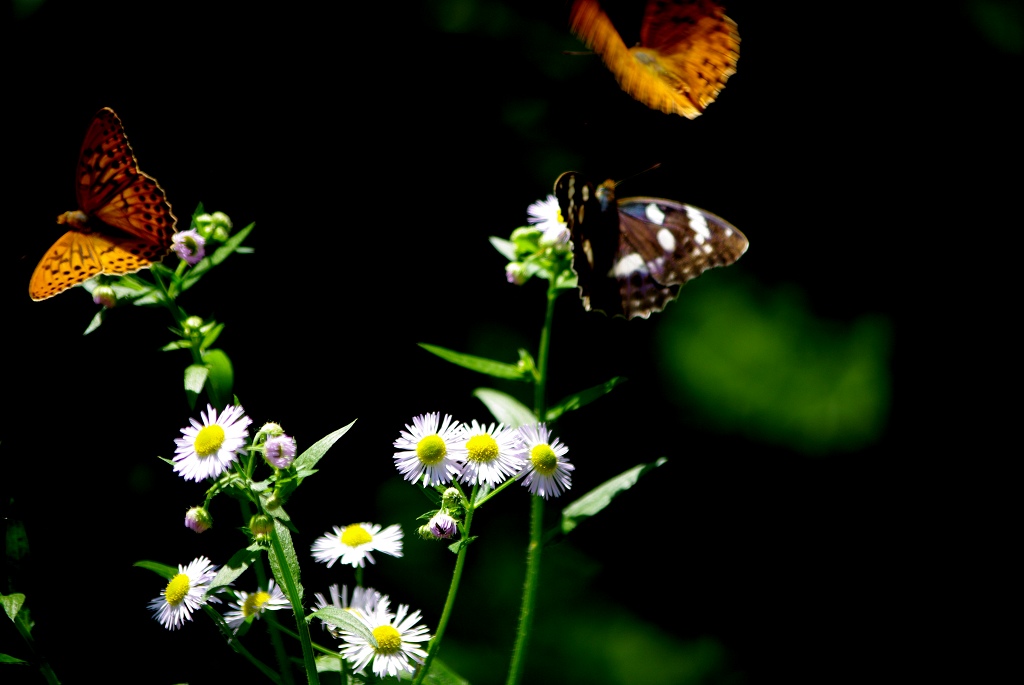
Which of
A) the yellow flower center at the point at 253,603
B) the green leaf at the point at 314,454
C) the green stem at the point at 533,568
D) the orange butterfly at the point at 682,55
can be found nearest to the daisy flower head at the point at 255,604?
the yellow flower center at the point at 253,603

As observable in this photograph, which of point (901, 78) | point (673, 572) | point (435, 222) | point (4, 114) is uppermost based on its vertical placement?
point (4, 114)

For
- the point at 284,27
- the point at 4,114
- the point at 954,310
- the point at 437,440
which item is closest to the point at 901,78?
the point at 954,310

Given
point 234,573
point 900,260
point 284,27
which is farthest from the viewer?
point 900,260

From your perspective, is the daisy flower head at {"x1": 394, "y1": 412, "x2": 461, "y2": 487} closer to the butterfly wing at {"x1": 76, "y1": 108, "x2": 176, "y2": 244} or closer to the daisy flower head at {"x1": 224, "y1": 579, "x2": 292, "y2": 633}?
the daisy flower head at {"x1": 224, "y1": 579, "x2": 292, "y2": 633}

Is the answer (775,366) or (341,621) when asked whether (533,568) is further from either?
(775,366)

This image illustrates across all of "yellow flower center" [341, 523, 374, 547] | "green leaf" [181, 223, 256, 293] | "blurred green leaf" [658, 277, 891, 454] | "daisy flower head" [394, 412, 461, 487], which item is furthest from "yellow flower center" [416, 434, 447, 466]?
"blurred green leaf" [658, 277, 891, 454]

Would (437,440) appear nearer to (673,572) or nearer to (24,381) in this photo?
(24,381)
